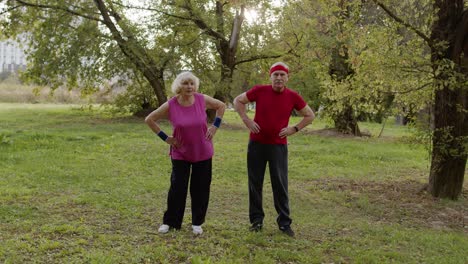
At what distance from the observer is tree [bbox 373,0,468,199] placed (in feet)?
26.9

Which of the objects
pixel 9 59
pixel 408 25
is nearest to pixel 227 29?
pixel 408 25

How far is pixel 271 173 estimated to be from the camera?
5.88 m

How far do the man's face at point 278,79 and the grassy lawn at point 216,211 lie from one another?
5.72 feet

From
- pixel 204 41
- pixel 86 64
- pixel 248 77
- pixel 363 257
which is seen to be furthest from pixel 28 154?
pixel 248 77

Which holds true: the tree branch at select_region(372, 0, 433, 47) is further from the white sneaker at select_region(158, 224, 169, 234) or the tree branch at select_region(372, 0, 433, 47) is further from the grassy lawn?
the white sneaker at select_region(158, 224, 169, 234)

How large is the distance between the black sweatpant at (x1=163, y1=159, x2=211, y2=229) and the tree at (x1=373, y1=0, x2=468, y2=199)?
4.39 metres

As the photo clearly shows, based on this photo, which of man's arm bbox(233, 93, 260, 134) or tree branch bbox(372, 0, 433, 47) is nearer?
man's arm bbox(233, 93, 260, 134)

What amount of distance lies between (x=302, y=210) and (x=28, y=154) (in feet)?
22.1

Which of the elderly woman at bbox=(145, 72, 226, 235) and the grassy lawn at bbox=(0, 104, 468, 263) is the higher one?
the elderly woman at bbox=(145, 72, 226, 235)

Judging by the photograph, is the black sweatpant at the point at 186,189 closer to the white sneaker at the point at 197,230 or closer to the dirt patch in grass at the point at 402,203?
the white sneaker at the point at 197,230

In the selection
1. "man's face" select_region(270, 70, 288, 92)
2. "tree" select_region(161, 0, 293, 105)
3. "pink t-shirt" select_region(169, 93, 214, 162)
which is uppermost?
"tree" select_region(161, 0, 293, 105)

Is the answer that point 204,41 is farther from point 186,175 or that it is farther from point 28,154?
point 186,175

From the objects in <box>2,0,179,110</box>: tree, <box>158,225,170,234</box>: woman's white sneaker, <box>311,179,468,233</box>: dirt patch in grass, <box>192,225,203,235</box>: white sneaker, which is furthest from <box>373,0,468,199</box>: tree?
Answer: <box>2,0,179,110</box>: tree

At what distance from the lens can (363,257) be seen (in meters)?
5.34
